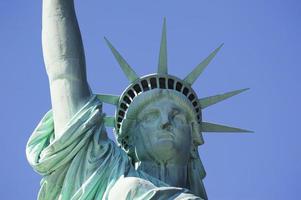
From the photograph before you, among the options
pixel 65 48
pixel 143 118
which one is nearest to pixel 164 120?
pixel 143 118

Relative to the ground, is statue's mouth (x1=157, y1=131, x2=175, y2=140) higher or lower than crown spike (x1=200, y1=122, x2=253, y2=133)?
higher

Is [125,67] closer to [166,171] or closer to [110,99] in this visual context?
[110,99]

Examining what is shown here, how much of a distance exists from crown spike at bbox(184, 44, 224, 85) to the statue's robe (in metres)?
2.01

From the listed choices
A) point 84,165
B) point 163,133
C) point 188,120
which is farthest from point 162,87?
point 84,165

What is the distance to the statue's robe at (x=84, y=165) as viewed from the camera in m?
17.9

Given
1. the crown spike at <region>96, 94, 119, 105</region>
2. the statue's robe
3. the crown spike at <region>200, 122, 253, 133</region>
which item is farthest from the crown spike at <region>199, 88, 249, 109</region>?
the statue's robe

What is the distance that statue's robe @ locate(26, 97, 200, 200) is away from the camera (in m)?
17.9

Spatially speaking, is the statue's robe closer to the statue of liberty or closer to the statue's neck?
the statue of liberty

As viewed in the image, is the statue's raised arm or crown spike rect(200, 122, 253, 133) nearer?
the statue's raised arm

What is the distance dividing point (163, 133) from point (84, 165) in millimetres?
1358

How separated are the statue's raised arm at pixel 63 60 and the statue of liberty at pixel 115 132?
1cm

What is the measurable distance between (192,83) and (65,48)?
2235 mm

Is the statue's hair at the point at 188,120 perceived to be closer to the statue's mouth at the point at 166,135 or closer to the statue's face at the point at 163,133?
the statue's face at the point at 163,133

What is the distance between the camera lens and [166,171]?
1898 centimetres
